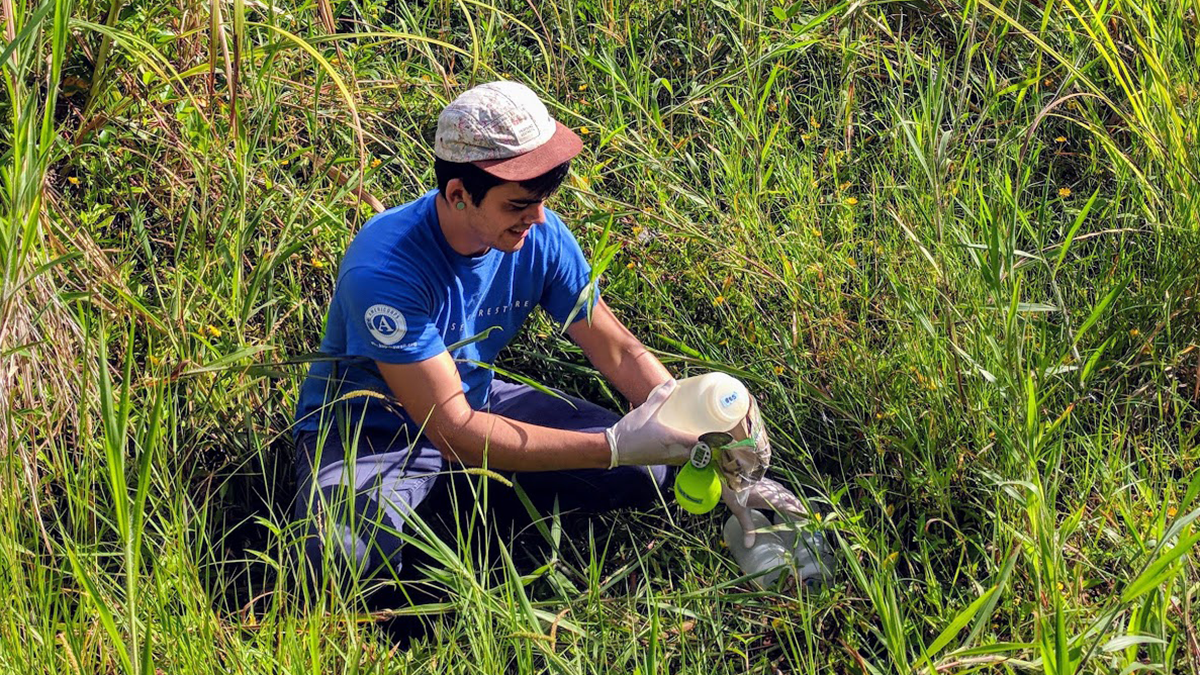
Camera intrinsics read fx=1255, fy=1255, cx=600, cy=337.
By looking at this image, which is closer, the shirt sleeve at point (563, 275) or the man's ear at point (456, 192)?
the man's ear at point (456, 192)

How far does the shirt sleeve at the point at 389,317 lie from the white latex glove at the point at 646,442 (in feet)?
1.16

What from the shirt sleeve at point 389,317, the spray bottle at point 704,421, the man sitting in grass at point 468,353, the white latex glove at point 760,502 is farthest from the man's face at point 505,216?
the white latex glove at point 760,502

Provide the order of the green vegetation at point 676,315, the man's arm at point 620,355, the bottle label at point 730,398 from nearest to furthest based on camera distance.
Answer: the green vegetation at point 676,315
the bottle label at point 730,398
the man's arm at point 620,355

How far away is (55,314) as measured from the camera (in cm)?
205

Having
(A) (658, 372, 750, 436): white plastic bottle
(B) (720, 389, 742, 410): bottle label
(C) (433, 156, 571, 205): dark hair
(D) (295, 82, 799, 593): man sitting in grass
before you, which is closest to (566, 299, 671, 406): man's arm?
(D) (295, 82, 799, 593): man sitting in grass

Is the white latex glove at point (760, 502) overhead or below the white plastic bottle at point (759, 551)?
overhead

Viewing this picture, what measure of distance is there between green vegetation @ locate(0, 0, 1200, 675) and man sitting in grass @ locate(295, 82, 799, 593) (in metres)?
0.10

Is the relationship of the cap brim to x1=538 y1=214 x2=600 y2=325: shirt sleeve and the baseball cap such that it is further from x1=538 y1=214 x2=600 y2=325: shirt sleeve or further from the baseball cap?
x1=538 y1=214 x2=600 y2=325: shirt sleeve

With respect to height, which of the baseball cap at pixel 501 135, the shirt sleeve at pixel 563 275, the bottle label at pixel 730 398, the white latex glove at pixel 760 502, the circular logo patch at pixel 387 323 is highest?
the baseball cap at pixel 501 135

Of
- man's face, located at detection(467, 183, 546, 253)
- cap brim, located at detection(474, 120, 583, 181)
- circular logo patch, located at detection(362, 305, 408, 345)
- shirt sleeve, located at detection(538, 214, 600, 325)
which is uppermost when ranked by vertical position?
cap brim, located at detection(474, 120, 583, 181)

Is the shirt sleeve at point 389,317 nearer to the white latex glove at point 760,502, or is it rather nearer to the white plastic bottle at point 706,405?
the white plastic bottle at point 706,405

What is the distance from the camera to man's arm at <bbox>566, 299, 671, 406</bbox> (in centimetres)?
240

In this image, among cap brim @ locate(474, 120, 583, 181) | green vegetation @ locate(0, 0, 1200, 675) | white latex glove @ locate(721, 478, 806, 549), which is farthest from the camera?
white latex glove @ locate(721, 478, 806, 549)

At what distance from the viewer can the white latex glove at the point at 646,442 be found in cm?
218
